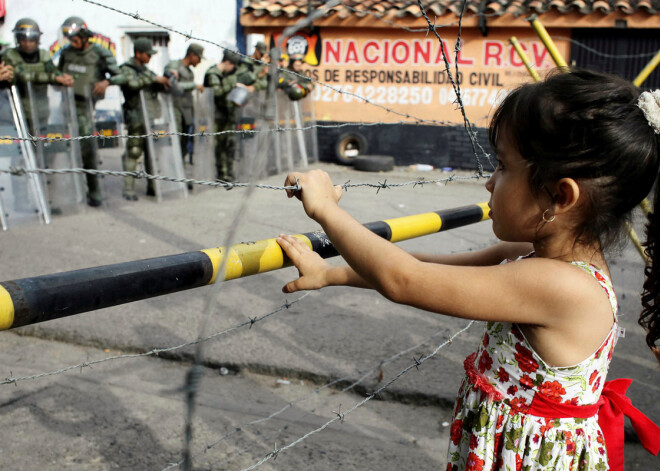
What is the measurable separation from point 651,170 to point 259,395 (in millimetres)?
2148

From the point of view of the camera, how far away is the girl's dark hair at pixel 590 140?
1.22 m

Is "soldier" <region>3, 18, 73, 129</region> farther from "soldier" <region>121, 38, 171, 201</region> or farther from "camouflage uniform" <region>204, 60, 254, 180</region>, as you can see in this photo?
"camouflage uniform" <region>204, 60, 254, 180</region>

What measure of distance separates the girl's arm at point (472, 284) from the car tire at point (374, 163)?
34.4ft

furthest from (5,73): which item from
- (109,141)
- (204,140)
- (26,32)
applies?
(109,141)

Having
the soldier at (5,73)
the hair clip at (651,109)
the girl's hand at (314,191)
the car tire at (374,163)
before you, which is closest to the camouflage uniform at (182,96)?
the soldier at (5,73)

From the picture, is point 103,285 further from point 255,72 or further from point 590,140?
point 255,72

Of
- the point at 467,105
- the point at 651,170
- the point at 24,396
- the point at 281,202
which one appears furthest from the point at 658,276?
the point at 467,105

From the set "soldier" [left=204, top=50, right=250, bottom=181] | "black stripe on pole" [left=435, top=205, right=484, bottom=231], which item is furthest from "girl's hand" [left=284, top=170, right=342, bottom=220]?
"soldier" [left=204, top=50, right=250, bottom=181]

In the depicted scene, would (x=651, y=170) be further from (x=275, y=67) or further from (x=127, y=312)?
(x=127, y=312)

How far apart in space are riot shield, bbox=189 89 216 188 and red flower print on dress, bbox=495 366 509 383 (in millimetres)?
8002

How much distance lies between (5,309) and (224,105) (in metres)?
8.64

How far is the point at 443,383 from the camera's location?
3.10 metres

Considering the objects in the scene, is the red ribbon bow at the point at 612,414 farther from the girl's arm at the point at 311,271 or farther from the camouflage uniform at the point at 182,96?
the camouflage uniform at the point at 182,96

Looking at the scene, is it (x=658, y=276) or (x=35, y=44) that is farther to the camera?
(x=35, y=44)
